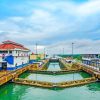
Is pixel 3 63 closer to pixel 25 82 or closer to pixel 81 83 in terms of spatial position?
pixel 25 82

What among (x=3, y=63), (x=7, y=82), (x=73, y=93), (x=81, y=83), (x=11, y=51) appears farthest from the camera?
(x=11, y=51)

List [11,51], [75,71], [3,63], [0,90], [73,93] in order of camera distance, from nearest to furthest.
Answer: [73,93], [0,90], [3,63], [11,51], [75,71]

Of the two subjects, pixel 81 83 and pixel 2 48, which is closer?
pixel 81 83

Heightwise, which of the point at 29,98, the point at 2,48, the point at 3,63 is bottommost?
the point at 29,98

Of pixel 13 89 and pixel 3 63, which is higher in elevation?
A: pixel 3 63

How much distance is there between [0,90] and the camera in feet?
111

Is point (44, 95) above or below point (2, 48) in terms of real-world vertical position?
below

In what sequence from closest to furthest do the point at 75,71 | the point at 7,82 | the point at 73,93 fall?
the point at 73,93
the point at 7,82
the point at 75,71

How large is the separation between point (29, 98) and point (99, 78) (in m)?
16.5

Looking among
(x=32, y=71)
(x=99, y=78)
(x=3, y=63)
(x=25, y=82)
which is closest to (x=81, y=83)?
(x=99, y=78)

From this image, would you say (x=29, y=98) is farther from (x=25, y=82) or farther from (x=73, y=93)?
(x=25, y=82)

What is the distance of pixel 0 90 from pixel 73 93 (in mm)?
10381

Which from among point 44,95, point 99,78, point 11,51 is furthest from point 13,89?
point 11,51

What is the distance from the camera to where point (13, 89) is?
116ft
